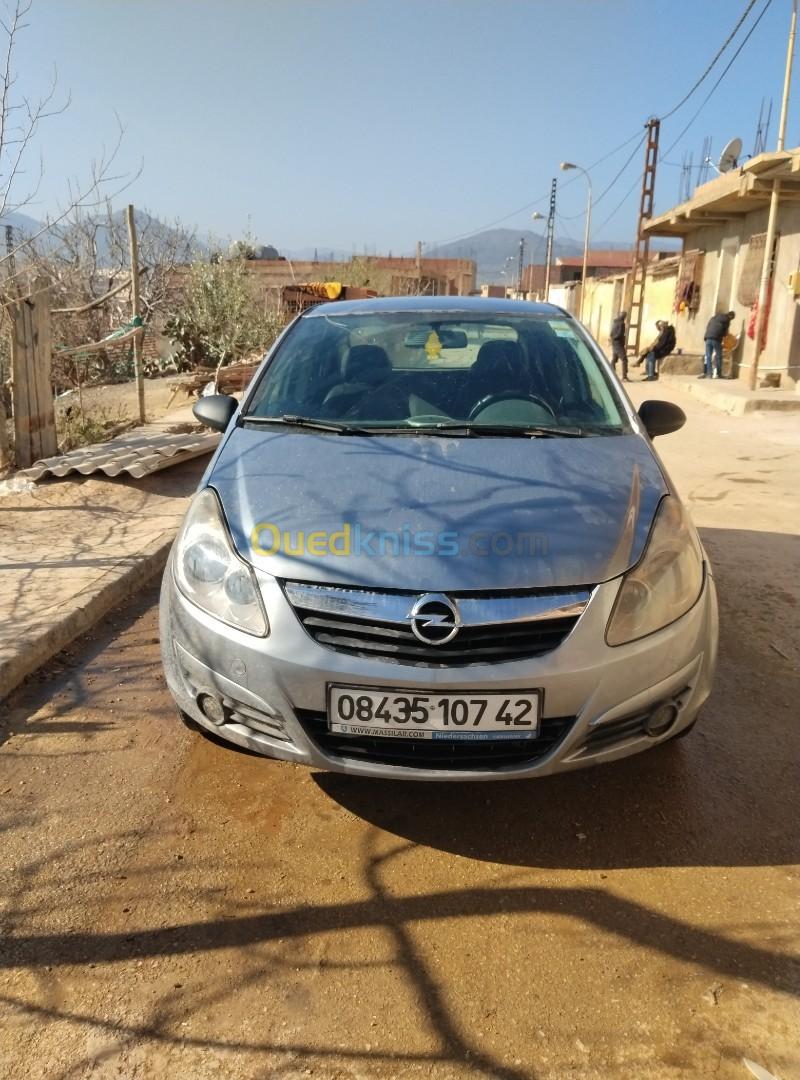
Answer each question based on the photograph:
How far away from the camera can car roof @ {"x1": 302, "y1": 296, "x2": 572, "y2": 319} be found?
3.99 metres

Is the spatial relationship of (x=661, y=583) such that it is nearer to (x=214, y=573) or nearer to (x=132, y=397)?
(x=214, y=573)

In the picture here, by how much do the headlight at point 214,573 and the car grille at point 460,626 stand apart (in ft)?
0.61

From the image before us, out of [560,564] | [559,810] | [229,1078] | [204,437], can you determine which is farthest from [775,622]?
[204,437]

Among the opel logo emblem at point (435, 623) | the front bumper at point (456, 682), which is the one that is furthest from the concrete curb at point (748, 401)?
the opel logo emblem at point (435, 623)

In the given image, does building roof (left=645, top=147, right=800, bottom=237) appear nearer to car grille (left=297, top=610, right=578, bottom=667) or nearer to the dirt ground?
the dirt ground

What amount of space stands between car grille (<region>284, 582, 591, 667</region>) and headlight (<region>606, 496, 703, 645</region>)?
14 centimetres

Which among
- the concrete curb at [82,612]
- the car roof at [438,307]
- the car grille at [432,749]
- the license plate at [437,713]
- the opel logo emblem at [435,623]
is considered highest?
the car roof at [438,307]

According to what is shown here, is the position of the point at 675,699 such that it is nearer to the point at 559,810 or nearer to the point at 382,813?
the point at 559,810

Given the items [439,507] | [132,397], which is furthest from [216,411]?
[132,397]

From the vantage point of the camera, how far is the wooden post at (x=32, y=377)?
6.86 m

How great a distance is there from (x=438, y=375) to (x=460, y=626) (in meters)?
1.70

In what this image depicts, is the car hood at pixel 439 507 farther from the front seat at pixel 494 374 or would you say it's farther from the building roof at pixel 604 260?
the building roof at pixel 604 260

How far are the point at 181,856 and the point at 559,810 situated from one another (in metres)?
1.18

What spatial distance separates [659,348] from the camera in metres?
18.4
